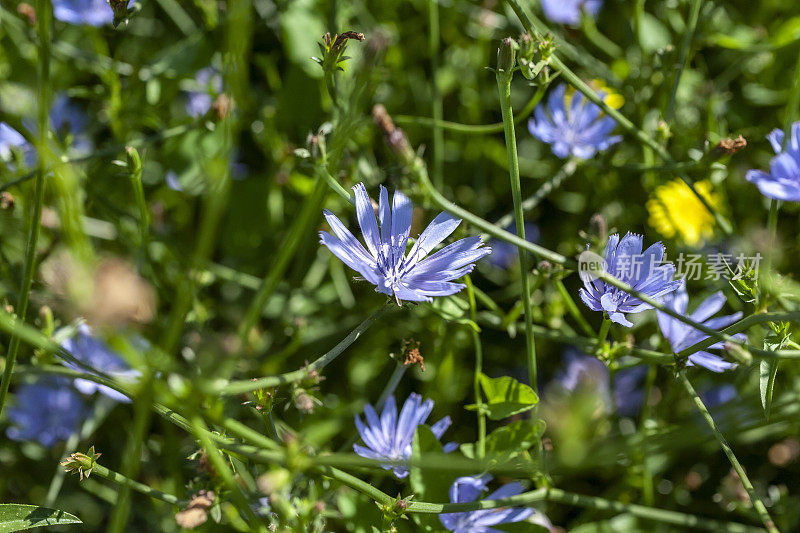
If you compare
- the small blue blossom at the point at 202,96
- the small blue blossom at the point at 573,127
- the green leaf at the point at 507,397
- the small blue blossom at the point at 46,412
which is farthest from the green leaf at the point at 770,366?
the small blue blossom at the point at 202,96

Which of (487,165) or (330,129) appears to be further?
(487,165)

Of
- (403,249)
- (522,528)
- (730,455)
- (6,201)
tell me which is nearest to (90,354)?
(6,201)

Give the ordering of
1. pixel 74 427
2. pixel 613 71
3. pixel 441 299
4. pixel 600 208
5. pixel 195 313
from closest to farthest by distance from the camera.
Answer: pixel 441 299, pixel 195 313, pixel 74 427, pixel 600 208, pixel 613 71

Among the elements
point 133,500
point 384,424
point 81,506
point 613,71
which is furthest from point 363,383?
point 613,71

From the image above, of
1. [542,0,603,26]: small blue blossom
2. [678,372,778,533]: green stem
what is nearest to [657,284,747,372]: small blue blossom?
[678,372,778,533]: green stem

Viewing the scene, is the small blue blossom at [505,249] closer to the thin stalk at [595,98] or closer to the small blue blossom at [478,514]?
the thin stalk at [595,98]

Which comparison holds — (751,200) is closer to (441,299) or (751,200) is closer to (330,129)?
(441,299)

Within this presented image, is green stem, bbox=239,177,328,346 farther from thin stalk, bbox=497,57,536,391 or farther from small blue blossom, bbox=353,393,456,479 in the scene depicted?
small blue blossom, bbox=353,393,456,479
